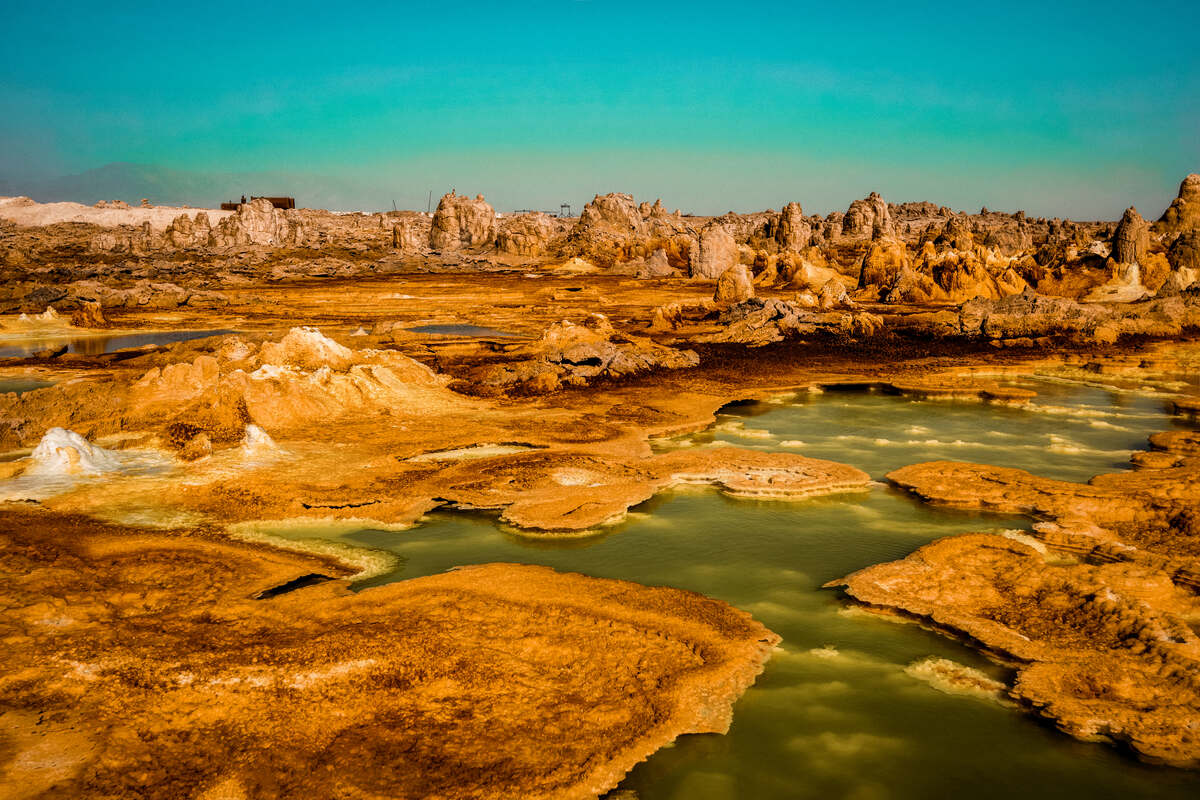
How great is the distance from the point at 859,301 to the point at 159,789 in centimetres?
3532

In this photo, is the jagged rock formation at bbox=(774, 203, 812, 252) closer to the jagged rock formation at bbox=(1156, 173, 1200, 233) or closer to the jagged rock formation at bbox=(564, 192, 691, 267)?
the jagged rock formation at bbox=(564, 192, 691, 267)

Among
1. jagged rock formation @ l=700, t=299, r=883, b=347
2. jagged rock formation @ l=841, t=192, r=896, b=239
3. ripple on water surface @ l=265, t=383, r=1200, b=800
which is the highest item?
jagged rock formation @ l=841, t=192, r=896, b=239

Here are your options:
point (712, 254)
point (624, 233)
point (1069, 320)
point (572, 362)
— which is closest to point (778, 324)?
point (1069, 320)

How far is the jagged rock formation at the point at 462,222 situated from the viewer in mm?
84250

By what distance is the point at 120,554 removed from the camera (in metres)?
7.53

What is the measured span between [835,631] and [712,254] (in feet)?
152

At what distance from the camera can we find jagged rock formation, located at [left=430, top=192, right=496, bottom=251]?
276 ft

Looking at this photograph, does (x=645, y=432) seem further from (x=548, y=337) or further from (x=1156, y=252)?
(x=1156, y=252)

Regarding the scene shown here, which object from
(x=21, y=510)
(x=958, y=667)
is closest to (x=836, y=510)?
(x=958, y=667)

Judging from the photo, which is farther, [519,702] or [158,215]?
[158,215]

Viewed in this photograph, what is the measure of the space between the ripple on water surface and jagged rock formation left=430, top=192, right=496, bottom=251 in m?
74.9

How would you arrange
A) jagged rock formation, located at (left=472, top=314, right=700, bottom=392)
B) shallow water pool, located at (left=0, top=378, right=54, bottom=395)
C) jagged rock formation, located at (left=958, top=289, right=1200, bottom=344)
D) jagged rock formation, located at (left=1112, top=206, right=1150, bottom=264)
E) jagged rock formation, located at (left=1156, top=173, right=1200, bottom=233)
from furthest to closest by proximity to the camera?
jagged rock formation, located at (left=1156, top=173, right=1200, bottom=233) → jagged rock formation, located at (left=1112, top=206, right=1150, bottom=264) → jagged rock formation, located at (left=958, top=289, right=1200, bottom=344) → shallow water pool, located at (left=0, top=378, right=54, bottom=395) → jagged rock formation, located at (left=472, top=314, right=700, bottom=392)

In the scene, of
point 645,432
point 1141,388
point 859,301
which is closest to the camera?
point 645,432

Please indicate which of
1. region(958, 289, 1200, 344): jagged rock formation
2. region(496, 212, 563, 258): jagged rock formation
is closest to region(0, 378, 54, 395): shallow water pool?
region(958, 289, 1200, 344): jagged rock formation
